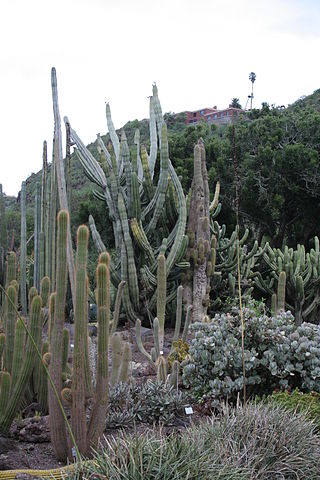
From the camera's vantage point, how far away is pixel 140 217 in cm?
1052

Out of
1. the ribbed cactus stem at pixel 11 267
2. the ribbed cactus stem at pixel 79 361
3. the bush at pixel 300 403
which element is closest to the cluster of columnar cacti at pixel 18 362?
the ribbed cactus stem at pixel 11 267

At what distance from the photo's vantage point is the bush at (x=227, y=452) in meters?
3.29

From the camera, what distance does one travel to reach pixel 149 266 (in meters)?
10.8

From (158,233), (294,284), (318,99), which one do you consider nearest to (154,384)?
(158,233)

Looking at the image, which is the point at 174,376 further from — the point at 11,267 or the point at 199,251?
the point at 199,251

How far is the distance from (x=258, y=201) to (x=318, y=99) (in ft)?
37.4

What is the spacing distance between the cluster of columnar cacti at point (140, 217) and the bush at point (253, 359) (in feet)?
13.5

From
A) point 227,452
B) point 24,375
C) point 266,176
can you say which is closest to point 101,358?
point 24,375

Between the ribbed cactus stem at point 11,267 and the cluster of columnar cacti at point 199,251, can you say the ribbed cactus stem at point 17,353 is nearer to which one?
the ribbed cactus stem at point 11,267

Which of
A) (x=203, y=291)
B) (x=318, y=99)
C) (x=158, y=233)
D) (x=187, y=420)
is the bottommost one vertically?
(x=187, y=420)

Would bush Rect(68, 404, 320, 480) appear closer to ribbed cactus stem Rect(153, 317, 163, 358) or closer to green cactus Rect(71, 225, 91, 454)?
green cactus Rect(71, 225, 91, 454)

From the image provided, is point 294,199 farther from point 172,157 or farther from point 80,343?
point 80,343

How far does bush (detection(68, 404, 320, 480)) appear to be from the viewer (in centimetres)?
329

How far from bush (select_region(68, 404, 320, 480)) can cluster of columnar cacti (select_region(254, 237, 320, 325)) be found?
8.54 metres
